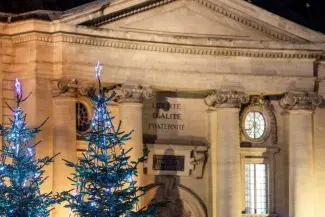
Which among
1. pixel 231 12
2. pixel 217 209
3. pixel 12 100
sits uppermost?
pixel 231 12

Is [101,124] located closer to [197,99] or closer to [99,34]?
[99,34]

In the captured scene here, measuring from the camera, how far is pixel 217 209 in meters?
64.7

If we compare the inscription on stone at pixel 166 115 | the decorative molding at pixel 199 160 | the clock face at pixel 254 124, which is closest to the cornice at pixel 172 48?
the inscription on stone at pixel 166 115

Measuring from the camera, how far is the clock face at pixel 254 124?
67625 mm

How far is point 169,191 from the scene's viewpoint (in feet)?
214

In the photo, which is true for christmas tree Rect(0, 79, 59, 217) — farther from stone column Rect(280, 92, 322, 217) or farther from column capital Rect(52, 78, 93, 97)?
stone column Rect(280, 92, 322, 217)

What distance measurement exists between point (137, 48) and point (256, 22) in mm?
5760

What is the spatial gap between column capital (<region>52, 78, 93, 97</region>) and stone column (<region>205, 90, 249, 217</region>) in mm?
6773

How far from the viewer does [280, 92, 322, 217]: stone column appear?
65.4 metres

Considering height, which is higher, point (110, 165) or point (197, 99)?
point (197, 99)

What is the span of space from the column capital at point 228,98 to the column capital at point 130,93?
341cm

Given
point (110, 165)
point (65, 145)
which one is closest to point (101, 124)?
point (110, 165)

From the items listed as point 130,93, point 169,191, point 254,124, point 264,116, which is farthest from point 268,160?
point 130,93

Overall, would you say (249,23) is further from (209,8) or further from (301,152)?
(301,152)
